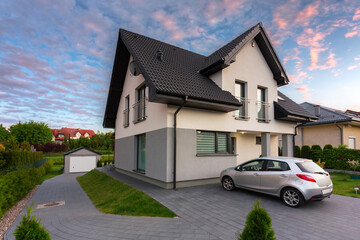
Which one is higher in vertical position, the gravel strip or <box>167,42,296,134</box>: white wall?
<box>167,42,296,134</box>: white wall

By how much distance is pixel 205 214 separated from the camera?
5.00 metres

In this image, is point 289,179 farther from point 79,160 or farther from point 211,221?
point 79,160

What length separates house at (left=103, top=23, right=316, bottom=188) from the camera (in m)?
7.85

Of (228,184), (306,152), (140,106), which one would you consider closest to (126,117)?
(140,106)

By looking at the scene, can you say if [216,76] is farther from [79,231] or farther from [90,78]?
[90,78]

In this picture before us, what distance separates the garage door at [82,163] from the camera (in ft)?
84.2

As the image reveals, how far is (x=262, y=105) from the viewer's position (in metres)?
11.3

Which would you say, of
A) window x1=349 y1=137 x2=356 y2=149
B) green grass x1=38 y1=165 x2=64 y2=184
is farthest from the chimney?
green grass x1=38 y1=165 x2=64 y2=184

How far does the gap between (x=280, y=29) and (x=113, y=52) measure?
10328 mm

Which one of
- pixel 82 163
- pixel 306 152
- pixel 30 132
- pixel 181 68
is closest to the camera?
pixel 181 68

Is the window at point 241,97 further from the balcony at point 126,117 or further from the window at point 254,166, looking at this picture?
the balcony at point 126,117

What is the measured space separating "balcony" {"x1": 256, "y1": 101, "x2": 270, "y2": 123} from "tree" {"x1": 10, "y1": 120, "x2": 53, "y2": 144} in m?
65.5

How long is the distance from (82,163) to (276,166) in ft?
88.8

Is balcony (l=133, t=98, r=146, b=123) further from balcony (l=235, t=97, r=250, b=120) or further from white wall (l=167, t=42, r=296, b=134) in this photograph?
balcony (l=235, t=97, r=250, b=120)
